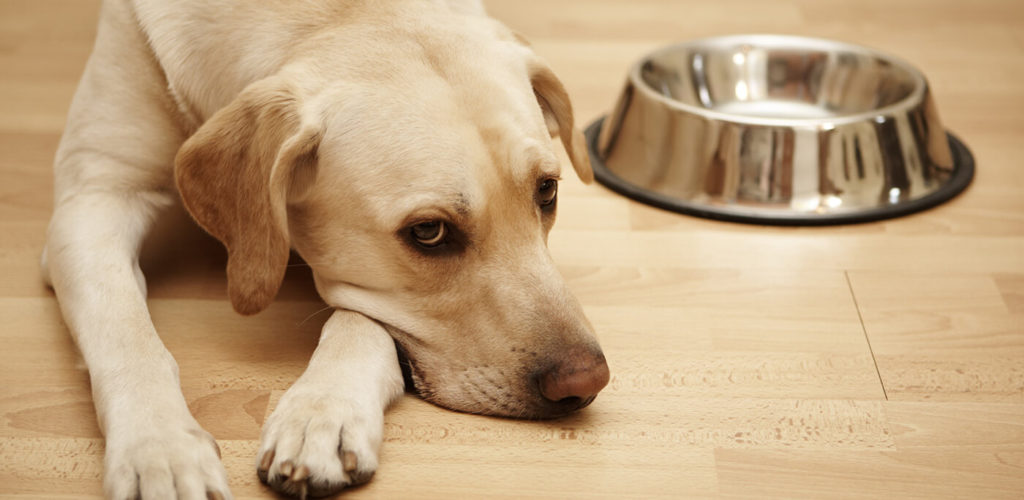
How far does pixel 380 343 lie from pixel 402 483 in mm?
263

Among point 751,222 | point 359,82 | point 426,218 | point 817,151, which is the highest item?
point 359,82

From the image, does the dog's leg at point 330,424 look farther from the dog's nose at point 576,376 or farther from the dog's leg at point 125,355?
the dog's nose at point 576,376

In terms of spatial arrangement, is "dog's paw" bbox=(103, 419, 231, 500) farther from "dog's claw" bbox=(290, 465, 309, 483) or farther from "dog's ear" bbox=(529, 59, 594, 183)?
"dog's ear" bbox=(529, 59, 594, 183)

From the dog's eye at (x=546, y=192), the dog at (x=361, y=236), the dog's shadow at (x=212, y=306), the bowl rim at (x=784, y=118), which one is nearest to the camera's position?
the dog at (x=361, y=236)

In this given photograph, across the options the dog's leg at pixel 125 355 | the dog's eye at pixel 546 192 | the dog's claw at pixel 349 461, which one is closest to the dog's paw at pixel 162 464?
the dog's leg at pixel 125 355

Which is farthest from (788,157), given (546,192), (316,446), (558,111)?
(316,446)

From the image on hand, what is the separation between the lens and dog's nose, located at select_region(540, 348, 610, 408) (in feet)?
5.42

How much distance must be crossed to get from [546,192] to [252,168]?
0.50 m

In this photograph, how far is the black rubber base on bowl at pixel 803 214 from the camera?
2.56 m

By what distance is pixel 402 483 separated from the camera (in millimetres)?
1613

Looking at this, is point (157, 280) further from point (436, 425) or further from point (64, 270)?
point (436, 425)

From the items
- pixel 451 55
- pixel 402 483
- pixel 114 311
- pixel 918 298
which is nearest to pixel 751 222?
pixel 918 298

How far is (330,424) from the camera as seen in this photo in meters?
1.55

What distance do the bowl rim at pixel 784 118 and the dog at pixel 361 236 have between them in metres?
0.84
